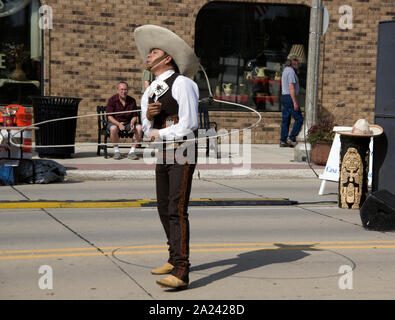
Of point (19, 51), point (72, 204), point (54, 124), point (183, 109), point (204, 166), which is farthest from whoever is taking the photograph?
point (19, 51)

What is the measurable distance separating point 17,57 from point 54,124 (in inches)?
147

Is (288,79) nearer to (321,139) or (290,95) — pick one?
(290,95)

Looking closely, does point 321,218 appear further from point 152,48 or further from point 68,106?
point 68,106

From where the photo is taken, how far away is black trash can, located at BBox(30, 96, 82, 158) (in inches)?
588

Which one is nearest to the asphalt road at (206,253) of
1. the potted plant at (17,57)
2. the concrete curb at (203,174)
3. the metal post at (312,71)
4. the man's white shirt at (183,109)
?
the man's white shirt at (183,109)

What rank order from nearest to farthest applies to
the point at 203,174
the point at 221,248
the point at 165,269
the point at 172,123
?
the point at 172,123 → the point at 165,269 → the point at 221,248 → the point at 203,174

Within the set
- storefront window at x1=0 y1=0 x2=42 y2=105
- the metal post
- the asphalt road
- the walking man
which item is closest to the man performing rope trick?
the asphalt road

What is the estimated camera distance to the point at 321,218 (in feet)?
32.6

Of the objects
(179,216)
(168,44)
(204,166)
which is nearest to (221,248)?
(179,216)

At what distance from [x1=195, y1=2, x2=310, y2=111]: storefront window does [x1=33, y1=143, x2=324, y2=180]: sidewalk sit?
9.43 ft

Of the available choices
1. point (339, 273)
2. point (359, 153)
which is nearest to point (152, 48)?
point (339, 273)

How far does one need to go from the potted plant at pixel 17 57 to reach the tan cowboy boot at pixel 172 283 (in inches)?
505

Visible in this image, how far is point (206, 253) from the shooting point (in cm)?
769

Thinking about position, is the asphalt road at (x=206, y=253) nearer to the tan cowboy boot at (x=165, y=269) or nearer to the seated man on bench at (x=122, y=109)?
the tan cowboy boot at (x=165, y=269)
